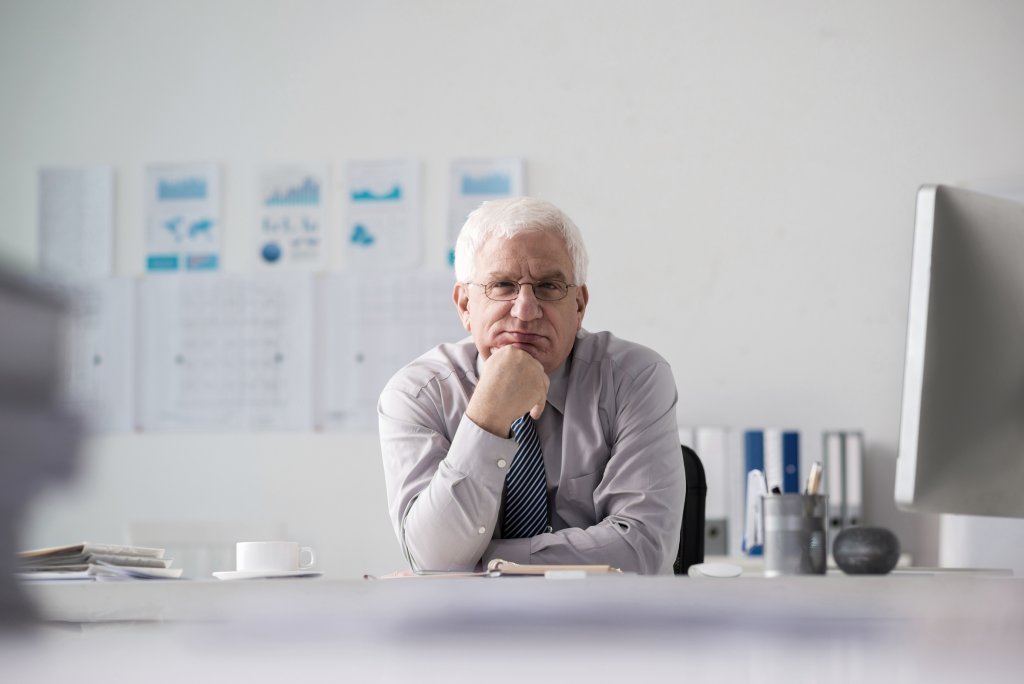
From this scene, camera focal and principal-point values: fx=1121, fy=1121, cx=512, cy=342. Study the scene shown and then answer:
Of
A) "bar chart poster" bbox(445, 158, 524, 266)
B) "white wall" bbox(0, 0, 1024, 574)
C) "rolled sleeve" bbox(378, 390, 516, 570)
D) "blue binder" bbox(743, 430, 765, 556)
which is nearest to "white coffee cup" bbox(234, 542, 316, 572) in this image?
"rolled sleeve" bbox(378, 390, 516, 570)

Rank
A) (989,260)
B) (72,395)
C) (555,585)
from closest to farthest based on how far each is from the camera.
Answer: (72,395) < (555,585) < (989,260)

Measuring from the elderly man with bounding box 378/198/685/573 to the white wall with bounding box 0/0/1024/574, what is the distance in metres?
1.45

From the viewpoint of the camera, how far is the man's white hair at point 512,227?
1994mm

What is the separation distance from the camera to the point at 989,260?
3.40 feet

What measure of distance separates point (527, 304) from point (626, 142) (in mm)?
1724

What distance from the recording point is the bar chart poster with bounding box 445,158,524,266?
11.7 ft

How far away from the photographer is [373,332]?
11.8ft

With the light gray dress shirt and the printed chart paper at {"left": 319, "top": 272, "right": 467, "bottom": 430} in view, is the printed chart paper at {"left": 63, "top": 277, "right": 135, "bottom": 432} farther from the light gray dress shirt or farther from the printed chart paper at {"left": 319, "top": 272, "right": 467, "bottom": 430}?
the light gray dress shirt

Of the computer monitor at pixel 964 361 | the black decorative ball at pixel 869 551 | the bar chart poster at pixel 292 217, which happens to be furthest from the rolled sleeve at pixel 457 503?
the bar chart poster at pixel 292 217

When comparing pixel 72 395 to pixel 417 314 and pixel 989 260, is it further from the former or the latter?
pixel 417 314

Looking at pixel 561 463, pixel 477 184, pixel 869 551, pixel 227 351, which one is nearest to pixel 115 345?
pixel 227 351

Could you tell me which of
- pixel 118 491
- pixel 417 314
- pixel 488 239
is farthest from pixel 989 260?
pixel 118 491

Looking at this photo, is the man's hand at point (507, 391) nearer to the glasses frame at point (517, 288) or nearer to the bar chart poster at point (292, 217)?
the glasses frame at point (517, 288)

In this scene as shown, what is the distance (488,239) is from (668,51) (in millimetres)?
1803
